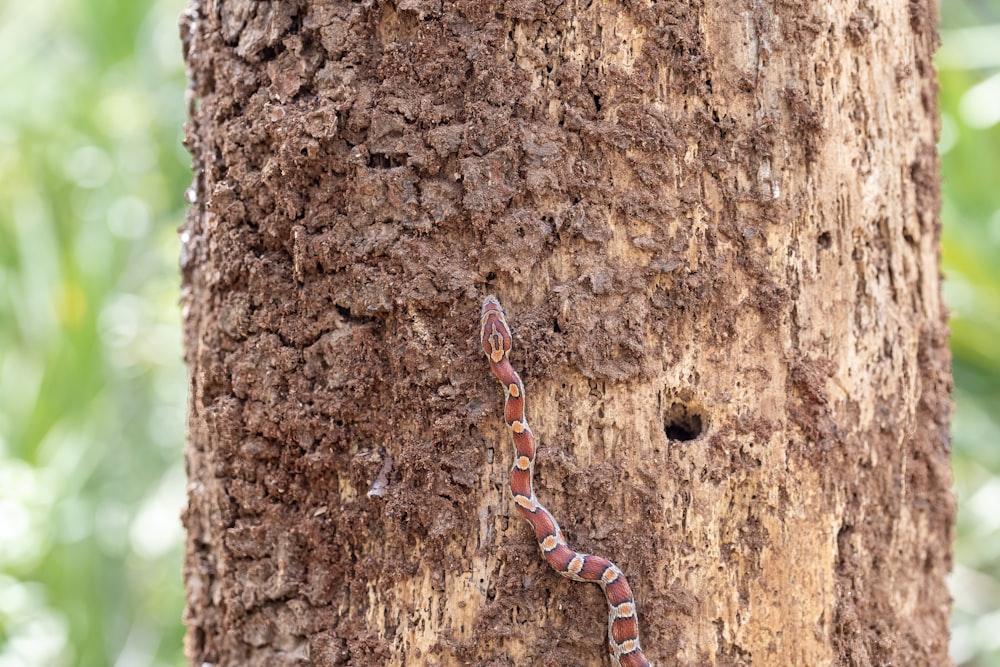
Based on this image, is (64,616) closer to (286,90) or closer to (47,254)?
(47,254)

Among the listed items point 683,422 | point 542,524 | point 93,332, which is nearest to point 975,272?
point 683,422

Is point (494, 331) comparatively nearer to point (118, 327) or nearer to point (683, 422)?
point (683, 422)

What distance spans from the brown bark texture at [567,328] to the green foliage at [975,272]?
355 cm

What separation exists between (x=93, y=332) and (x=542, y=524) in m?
4.60

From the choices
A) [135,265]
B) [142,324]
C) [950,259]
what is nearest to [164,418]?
[142,324]

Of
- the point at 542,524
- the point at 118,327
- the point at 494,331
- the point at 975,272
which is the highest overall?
the point at 975,272

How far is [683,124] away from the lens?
2.79 meters

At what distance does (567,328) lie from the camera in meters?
2.76

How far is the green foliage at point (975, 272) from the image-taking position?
600cm

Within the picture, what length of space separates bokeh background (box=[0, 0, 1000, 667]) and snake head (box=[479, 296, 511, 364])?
147 inches

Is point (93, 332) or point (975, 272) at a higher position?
point (975, 272)

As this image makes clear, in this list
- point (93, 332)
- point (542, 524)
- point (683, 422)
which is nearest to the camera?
point (542, 524)

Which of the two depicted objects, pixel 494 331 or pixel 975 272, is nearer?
pixel 494 331

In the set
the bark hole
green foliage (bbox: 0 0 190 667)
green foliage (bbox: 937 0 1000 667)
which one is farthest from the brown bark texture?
green foliage (bbox: 937 0 1000 667)
